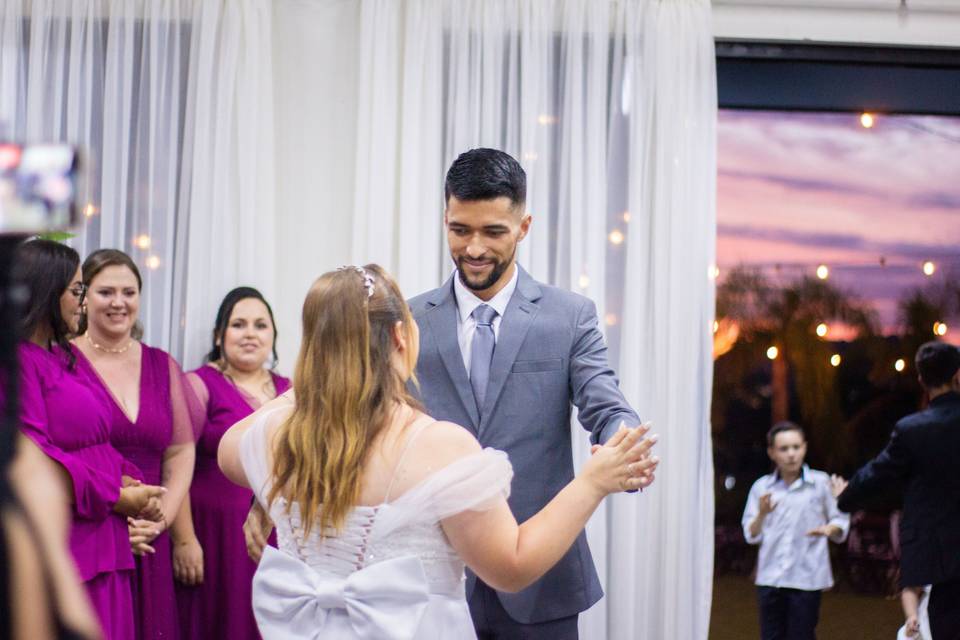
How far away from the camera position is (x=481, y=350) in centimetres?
244

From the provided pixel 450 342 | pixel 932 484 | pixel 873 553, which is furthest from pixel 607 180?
pixel 873 553

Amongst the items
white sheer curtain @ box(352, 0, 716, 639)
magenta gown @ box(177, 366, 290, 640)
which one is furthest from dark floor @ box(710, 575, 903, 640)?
magenta gown @ box(177, 366, 290, 640)

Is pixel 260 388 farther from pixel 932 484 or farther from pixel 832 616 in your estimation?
pixel 832 616

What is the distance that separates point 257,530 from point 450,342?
671 mm

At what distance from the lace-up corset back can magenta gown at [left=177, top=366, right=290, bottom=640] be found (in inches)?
71.2

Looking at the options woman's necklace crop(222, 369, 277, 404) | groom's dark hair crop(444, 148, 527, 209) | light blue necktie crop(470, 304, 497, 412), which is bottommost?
woman's necklace crop(222, 369, 277, 404)

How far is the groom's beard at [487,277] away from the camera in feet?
8.08

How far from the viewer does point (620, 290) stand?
3.97 meters

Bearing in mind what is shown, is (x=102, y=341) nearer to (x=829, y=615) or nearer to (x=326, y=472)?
(x=326, y=472)

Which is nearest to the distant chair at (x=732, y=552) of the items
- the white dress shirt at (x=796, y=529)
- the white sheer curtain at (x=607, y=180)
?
the white dress shirt at (x=796, y=529)

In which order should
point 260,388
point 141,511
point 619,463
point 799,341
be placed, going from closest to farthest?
point 619,463
point 141,511
point 260,388
point 799,341

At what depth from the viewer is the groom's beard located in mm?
2463

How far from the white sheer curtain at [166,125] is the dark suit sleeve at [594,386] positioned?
1.68 m

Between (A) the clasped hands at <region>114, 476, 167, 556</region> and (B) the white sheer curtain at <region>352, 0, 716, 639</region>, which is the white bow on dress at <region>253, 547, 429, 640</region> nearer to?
(A) the clasped hands at <region>114, 476, 167, 556</region>
